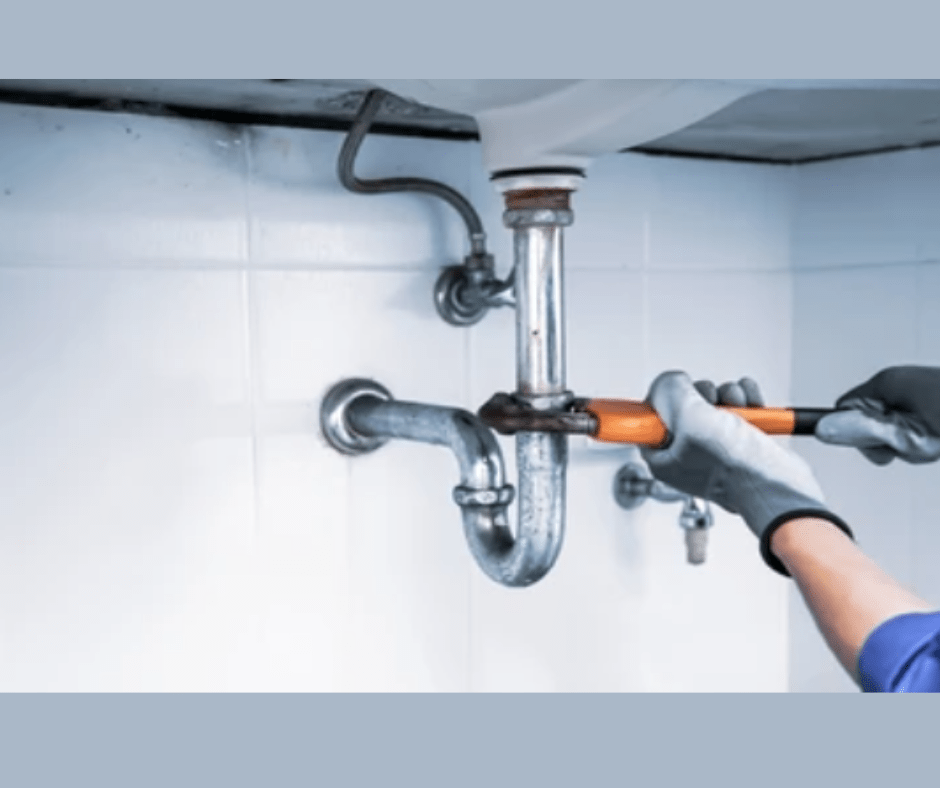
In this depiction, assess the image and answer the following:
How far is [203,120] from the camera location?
82 centimetres

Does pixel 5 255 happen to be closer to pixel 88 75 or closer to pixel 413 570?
pixel 88 75

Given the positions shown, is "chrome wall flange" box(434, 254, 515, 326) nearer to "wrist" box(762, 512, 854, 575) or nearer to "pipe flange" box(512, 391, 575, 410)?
"pipe flange" box(512, 391, 575, 410)

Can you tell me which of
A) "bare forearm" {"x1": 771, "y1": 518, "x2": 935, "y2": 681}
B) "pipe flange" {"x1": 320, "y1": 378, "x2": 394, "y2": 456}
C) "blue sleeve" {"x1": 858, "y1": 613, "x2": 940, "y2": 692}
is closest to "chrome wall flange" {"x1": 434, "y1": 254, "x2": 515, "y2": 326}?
"pipe flange" {"x1": 320, "y1": 378, "x2": 394, "y2": 456}

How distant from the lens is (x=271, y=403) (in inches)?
34.1

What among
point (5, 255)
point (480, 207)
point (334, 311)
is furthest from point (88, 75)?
point (480, 207)

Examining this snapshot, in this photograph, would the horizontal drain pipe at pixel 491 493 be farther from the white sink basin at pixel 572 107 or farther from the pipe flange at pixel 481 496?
the white sink basin at pixel 572 107

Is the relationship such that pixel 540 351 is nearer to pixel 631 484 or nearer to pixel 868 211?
pixel 631 484

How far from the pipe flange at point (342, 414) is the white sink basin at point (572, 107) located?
23 cm

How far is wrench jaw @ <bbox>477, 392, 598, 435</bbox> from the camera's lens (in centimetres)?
73

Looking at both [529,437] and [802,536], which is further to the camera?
[529,437]

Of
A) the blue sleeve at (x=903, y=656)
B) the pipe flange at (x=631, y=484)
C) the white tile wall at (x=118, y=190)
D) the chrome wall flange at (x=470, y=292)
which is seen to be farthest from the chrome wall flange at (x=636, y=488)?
the blue sleeve at (x=903, y=656)

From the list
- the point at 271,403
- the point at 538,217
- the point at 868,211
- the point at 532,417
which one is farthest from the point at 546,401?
the point at 868,211

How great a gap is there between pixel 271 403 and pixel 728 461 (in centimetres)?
35

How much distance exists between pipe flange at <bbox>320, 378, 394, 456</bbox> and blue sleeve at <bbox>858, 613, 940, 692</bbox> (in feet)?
1.54
